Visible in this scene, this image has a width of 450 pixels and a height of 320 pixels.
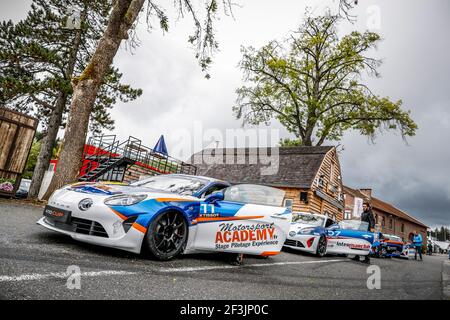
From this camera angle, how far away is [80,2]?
56.2 ft

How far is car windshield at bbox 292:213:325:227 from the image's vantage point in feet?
36.2

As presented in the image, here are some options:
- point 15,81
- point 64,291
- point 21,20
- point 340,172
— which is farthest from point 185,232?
point 340,172

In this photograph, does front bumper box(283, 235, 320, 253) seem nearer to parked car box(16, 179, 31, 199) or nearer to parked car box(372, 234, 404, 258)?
parked car box(372, 234, 404, 258)

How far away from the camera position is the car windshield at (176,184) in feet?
16.8

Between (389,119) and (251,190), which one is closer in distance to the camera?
(251,190)

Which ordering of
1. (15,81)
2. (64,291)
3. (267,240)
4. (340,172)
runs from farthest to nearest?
(340,172) → (15,81) → (267,240) → (64,291)

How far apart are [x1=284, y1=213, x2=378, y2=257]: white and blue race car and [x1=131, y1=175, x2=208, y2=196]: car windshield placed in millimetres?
5634

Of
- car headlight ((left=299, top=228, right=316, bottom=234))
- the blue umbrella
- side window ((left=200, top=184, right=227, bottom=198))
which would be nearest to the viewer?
side window ((left=200, top=184, right=227, bottom=198))

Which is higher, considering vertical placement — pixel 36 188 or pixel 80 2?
pixel 80 2

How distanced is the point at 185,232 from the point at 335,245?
790 cm

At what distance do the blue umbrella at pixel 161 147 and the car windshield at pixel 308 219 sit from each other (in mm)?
10869

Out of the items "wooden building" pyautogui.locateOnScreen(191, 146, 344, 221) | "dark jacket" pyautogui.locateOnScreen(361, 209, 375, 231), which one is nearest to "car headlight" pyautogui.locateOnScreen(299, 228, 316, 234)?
"dark jacket" pyautogui.locateOnScreen(361, 209, 375, 231)

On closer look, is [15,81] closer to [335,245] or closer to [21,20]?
[21,20]

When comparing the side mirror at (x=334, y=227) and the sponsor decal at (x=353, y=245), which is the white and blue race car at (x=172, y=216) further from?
the side mirror at (x=334, y=227)
